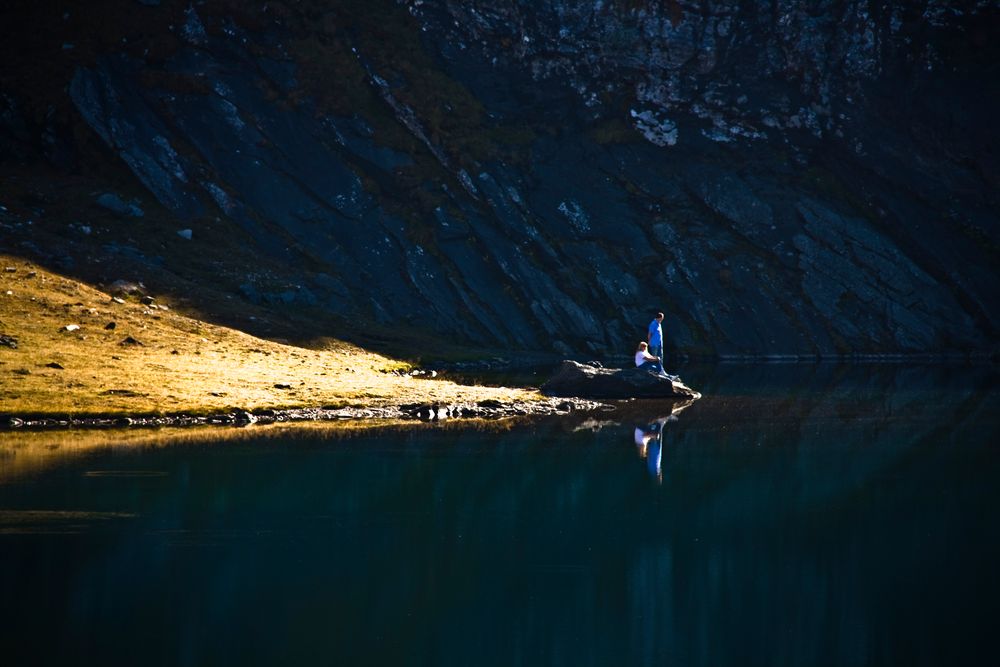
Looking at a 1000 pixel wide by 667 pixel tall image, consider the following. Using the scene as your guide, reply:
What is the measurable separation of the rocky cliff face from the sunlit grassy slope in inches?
1105

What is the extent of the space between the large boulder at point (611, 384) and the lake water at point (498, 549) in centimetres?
1551

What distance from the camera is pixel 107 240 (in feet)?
285

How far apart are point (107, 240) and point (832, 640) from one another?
78.1 meters

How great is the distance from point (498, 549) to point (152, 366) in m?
34.8

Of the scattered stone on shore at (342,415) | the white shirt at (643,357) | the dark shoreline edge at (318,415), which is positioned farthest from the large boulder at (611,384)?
the scattered stone on shore at (342,415)

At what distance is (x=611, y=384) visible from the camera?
2515 inches

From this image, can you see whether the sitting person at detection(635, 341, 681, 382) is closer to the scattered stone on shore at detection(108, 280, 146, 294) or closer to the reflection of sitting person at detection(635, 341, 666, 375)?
the reflection of sitting person at detection(635, 341, 666, 375)

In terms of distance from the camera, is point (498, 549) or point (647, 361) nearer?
point (498, 549)

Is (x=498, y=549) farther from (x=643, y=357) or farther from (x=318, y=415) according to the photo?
(x=643, y=357)

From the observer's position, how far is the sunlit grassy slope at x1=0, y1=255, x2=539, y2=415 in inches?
1960

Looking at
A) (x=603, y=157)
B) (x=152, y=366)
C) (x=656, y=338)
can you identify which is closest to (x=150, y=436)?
(x=152, y=366)

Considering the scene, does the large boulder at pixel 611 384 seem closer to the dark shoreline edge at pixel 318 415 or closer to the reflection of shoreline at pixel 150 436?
the dark shoreline edge at pixel 318 415

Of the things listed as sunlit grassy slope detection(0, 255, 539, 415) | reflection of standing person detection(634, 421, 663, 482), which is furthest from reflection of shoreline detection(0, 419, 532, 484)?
reflection of standing person detection(634, 421, 663, 482)

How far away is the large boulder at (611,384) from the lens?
6303 centimetres
